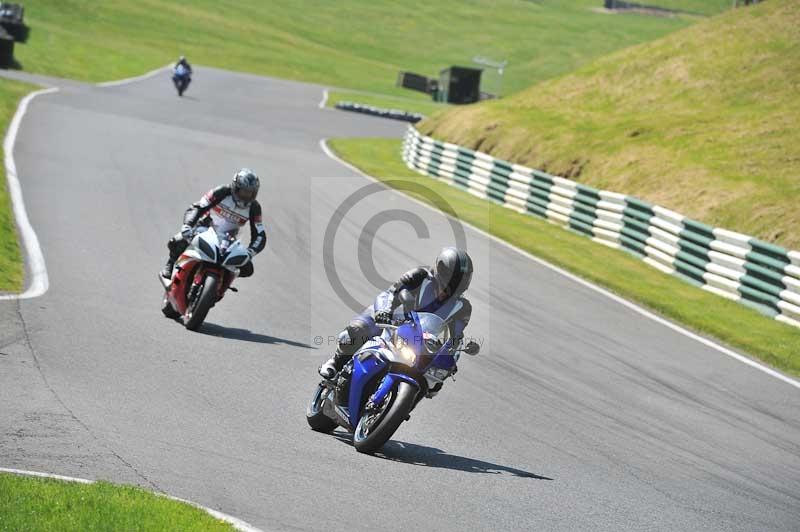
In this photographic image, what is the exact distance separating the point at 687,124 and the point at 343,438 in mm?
27091

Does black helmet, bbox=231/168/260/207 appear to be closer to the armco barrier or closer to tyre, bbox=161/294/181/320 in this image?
tyre, bbox=161/294/181/320

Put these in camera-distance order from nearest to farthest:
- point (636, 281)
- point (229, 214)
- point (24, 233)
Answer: point (229, 214) < point (24, 233) < point (636, 281)

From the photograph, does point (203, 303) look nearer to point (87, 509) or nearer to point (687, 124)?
point (87, 509)

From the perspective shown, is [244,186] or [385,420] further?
[244,186]

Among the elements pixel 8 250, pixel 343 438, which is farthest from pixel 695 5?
pixel 343 438

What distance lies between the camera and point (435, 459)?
9.06m

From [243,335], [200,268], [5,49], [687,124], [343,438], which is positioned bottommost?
[5,49]

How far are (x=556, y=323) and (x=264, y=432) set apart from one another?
25.1ft

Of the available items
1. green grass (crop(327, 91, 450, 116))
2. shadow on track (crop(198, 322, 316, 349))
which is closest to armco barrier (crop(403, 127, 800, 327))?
shadow on track (crop(198, 322, 316, 349))

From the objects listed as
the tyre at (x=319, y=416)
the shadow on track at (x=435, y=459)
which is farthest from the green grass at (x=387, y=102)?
the shadow on track at (x=435, y=459)

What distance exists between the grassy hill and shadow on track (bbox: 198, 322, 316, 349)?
13.6 meters

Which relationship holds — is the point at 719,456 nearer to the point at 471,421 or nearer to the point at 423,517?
the point at 471,421

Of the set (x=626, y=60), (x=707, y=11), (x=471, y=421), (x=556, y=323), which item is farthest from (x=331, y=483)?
(x=707, y=11)

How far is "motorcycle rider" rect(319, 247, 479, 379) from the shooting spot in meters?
8.56
